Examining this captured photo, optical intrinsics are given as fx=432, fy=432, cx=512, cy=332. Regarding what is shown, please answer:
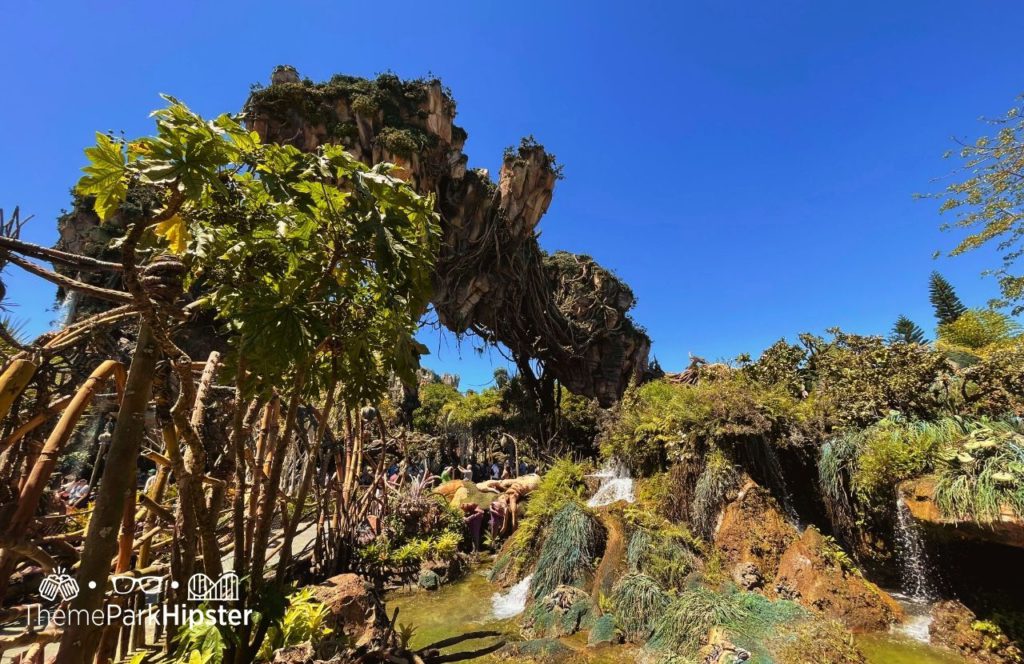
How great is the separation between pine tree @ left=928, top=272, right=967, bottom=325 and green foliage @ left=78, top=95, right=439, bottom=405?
43019 millimetres

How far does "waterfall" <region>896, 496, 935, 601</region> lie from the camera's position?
562cm

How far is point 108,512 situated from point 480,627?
5.88m

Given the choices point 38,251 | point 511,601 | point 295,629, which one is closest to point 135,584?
point 295,629

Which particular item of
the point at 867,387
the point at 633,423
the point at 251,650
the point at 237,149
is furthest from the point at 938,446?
the point at 237,149

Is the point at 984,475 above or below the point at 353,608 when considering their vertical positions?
above

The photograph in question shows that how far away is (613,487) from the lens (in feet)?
31.0

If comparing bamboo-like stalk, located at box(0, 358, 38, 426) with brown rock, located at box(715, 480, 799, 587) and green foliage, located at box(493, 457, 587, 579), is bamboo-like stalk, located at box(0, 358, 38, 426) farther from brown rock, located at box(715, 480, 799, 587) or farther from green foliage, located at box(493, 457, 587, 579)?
green foliage, located at box(493, 457, 587, 579)

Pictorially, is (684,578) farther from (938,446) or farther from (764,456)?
(938,446)

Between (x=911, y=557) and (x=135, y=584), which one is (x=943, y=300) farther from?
(x=135, y=584)

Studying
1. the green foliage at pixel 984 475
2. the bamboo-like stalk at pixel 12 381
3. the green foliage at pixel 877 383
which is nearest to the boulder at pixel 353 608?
the bamboo-like stalk at pixel 12 381

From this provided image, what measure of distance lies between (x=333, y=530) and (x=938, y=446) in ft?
27.0

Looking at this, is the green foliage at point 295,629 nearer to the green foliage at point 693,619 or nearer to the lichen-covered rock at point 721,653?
the lichen-covered rock at point 721,653

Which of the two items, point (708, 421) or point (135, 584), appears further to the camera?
point (708, 421)

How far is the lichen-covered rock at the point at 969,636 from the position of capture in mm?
4578
